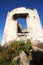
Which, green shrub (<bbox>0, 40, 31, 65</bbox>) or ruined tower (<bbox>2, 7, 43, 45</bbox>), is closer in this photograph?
green shrub (<bbox>0, 40, 31, 65</bbox>)

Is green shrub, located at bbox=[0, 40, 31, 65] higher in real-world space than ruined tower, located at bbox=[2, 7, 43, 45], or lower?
lower

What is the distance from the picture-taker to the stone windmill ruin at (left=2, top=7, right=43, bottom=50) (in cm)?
1004

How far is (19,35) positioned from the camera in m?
10.4

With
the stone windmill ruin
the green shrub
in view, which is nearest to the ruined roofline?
the stone windmill ruin

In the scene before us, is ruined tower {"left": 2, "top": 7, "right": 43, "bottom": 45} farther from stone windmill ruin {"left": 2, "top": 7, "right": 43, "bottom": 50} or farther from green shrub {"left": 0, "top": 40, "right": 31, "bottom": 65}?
green shrub {"left": 0, "top": 40, "right": 31, "bottom": 65}

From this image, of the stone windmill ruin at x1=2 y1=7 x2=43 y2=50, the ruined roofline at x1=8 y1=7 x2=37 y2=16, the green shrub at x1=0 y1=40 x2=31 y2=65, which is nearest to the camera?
the green shrub at x1=0 y1=40 x2=31 y2=65

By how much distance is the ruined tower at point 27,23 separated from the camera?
10.1m

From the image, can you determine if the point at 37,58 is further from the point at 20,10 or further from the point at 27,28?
the point at 20,10

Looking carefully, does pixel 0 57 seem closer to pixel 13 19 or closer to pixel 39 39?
pixel 39 39

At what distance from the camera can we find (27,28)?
35.0 feet

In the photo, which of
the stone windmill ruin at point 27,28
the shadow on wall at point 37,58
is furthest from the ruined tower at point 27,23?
the shadow on wall at point 37,58

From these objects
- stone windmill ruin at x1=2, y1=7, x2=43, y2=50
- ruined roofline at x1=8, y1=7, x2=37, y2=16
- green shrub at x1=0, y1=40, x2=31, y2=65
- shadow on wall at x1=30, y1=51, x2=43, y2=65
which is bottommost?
shadow on wall at x1=30, y1=51, x2=43, y2=65

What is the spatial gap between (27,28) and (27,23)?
1.55ft

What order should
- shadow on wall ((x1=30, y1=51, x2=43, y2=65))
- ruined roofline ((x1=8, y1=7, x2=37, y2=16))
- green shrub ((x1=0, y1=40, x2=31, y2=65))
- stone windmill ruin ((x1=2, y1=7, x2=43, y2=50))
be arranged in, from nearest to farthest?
green shrub ((x1=0, y1=40, x2=31, y2=65))
shadow on wall ((x1=30, y1=51, x2=43, y2=65))
stone windmill ruin ((x1=2, y1=7, x2=43, y2=50))
ruined roofline ((x1=8, y1=7, x2=37, y2=16))
